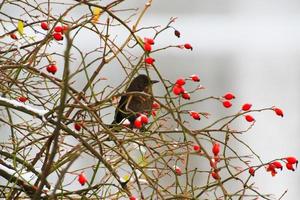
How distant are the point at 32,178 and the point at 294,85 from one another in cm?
377

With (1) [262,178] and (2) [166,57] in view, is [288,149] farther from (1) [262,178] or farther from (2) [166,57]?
(2) [166,57]

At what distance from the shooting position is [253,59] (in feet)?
17.2

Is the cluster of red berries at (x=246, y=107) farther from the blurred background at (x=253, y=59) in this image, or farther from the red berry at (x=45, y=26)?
the blurred background at (x=253, y=59)

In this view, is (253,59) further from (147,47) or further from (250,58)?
(147,47)

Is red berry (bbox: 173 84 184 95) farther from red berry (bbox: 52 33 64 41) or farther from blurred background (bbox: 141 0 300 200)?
blurred background (bbox: 141 0 300 200)

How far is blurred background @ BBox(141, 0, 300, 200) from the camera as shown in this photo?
193 inches

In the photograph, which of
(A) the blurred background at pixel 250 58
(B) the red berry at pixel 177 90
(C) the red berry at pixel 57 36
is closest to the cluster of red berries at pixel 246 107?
(B) the red berry at pixel 177 90

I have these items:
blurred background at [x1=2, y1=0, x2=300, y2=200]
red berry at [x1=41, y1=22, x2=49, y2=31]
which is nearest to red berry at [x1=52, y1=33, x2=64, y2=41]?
red berry at [x1=41, y1=22, x2=49, y2=31]

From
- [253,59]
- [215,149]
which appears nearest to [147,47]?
[215,149]

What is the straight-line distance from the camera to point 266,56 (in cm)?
522

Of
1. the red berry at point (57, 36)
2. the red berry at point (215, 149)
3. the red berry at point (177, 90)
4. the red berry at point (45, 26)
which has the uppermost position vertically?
the red berry at point (45, 26)

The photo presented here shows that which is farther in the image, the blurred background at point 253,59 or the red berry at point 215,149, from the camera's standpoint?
the blurred background at point 253,59

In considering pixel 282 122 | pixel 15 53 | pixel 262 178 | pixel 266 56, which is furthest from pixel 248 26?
pixel 15 53

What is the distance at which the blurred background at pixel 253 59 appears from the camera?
4.90 m
